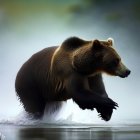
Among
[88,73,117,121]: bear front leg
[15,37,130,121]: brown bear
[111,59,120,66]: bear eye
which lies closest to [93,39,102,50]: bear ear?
[15,37,130,121]: brown bear

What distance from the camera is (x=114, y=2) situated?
31.8 feet

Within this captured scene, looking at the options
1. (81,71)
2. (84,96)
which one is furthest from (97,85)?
(84,96)

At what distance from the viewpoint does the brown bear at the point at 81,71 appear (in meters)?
6.55

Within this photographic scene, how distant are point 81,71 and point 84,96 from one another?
14.5 inches

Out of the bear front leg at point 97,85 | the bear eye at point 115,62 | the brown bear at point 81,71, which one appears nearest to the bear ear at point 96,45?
the brown bear at point 81,71

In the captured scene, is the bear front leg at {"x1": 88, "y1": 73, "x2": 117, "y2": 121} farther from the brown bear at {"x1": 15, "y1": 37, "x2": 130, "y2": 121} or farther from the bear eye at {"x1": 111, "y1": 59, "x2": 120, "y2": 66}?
the bear eye at {"x1": 111, "y1": 59, "x2": 120, "y2": 66}

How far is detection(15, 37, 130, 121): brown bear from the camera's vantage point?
655 cm

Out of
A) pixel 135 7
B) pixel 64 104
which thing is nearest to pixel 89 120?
pixel 64 104

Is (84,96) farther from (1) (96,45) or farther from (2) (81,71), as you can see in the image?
(1) (96,45)

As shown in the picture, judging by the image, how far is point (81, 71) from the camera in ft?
22.3

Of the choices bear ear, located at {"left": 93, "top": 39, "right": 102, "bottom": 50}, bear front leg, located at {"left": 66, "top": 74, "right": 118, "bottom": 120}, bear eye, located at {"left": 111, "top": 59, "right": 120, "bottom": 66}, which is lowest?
bear front leg, located at {"left": 66, "top": 74, "right": 118, "bottom": 120}

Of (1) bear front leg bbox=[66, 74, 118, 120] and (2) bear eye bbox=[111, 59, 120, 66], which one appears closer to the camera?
(1) bear front leg bbox=[66, 74, 118, 120]

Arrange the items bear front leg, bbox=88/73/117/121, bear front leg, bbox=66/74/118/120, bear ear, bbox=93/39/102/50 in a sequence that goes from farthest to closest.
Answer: bear front leg, bbox=88/73/117/121 → bear ear, bbox=93/39/102/50 → bear front leg, bbox=66/74/118/120

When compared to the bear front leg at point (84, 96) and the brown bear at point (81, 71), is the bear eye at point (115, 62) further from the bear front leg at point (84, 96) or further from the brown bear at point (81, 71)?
the bear front leg at point (84, 96)
